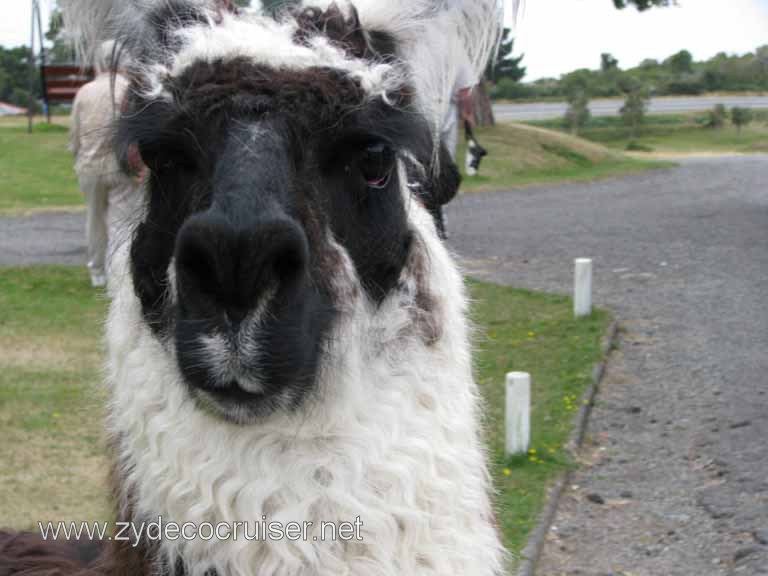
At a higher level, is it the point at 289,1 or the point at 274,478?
the point at 289,1

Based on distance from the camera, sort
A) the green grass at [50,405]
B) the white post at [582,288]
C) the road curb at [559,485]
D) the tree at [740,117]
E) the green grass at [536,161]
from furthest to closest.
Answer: the tree at [740,117], the green grass at [536,161], the white post at [582,288], the green grass at [50,405], the road curb at [559,485]

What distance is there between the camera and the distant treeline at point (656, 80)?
58.7m

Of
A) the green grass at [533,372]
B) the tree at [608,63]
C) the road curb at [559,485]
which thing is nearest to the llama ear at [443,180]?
the green grass at [533,372]

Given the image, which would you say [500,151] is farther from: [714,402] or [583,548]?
[583,548]

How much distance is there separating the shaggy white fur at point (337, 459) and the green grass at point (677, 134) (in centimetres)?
3439

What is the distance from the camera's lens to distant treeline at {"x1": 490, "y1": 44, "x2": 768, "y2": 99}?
58678mm

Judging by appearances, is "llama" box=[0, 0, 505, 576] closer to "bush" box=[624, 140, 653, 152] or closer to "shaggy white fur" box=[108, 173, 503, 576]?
"shaggy white fur" box=[108, 173, 503, 576]

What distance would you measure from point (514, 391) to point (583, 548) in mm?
1082

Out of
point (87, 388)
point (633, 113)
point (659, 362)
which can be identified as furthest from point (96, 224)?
point (633, 113)

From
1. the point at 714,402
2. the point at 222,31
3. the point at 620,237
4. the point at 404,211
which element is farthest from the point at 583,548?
the point at 620,237

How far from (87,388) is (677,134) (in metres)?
36.3

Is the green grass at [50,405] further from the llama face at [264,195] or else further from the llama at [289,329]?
the llama face at [264,195]

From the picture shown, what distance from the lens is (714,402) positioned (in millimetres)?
7121

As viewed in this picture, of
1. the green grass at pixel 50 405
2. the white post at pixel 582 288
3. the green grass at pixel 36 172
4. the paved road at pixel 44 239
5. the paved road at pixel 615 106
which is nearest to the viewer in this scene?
the green grass at pixel 50 405
